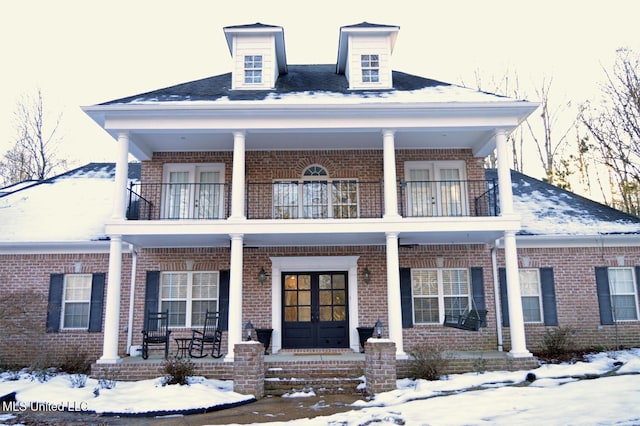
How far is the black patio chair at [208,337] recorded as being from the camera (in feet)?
36.1

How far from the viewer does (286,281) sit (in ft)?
41.7

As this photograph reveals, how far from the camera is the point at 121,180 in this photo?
10.8 meters

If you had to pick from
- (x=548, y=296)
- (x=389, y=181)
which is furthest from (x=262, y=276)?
(x=548, y=296)

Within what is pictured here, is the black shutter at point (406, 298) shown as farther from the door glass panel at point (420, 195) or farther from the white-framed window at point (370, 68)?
the white-framed window at point (370, 68)

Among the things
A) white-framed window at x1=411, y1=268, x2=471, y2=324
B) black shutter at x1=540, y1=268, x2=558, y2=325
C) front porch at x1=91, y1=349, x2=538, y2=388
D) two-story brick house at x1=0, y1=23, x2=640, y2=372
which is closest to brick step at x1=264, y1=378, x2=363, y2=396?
front porch at x1=91, y1=349, x2=538, y2=388

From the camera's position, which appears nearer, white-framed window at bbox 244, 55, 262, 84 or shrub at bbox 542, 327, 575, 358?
shrub at bbox 542, 327, 575, 358

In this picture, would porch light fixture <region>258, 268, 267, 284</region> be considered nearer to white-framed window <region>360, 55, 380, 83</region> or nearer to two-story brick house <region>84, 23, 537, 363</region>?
two-story brick house <region>84, 23, 537, 363</region>

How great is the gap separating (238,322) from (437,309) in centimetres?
510

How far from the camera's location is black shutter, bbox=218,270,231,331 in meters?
12.1

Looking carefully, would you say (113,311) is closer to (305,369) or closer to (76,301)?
(76,301)

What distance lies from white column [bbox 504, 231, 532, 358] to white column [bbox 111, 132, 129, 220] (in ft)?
27.8

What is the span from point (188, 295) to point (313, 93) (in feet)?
19.6

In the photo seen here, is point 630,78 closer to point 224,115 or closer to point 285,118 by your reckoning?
point 285,118

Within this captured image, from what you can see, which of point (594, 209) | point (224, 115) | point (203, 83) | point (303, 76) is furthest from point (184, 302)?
point (594, 209)
